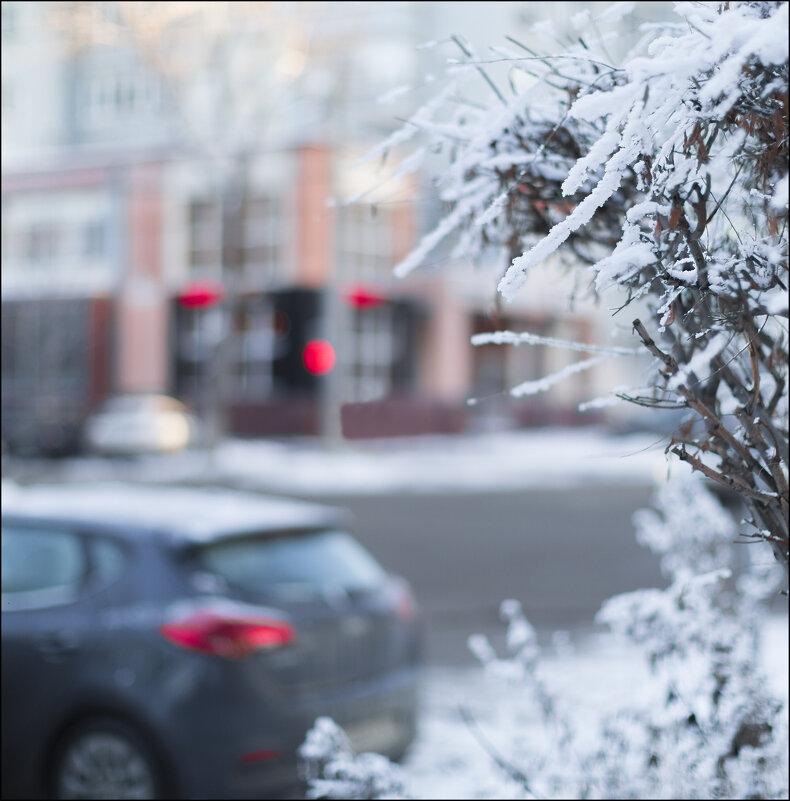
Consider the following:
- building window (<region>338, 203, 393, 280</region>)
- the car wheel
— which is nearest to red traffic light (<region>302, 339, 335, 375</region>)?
building window (<region>338, 203, 393, 280</region>)

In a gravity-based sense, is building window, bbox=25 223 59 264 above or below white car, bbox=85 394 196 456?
above

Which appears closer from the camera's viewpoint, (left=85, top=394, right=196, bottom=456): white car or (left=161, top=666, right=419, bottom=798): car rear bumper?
(left=161, top=666, right=419, bottom=798): car rear bumper

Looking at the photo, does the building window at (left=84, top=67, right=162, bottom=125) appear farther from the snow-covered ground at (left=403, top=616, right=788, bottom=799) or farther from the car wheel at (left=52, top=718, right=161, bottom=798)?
the car wheel at (left=52, top=718, right=161, bottom=798)

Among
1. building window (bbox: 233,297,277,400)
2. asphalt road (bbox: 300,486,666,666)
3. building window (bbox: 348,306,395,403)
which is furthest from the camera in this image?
building window (bbox: 348,306,395,403)

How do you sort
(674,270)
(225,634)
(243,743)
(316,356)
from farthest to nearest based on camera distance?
1. (316,356)
2. (225,634)
3. (243,743)
4. (674,270)

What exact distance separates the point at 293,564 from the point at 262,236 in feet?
94.5

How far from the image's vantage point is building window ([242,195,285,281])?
1291 inches

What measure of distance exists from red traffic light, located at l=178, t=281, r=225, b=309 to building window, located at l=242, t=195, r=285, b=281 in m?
1.38

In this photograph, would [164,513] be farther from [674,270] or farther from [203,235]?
[203,235]

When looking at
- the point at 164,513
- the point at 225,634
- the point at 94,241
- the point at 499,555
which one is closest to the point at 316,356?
the point at 94,241

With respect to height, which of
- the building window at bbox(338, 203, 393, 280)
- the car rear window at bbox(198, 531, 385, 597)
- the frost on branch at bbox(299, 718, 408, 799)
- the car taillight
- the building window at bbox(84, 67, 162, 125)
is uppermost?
the building window at bbox(84, 67, 162, 125)

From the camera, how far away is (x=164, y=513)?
5.10 metres

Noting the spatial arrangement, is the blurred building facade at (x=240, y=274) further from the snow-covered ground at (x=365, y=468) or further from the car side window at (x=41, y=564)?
the car side window at (x=41, y=564)

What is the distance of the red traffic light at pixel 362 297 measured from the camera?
3339cm
